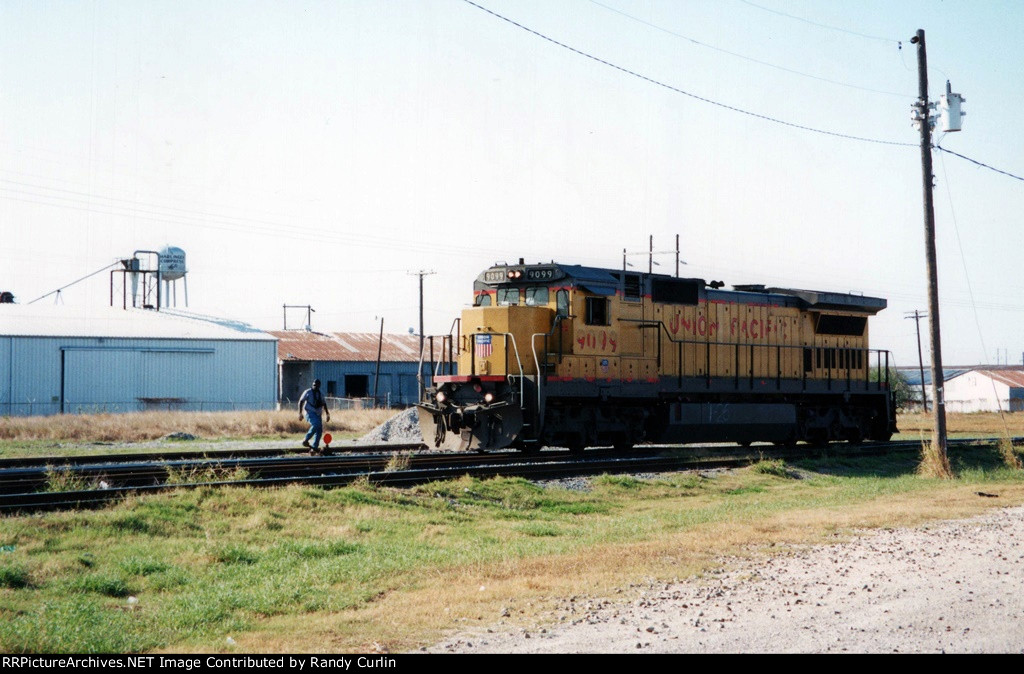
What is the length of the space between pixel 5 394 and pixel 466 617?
120 ft

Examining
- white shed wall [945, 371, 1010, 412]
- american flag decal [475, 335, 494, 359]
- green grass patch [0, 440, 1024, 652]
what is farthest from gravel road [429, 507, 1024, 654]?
white shed wall [945, 371, 1010, 412]

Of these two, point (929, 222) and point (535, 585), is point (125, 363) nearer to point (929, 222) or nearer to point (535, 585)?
point (929, 222)

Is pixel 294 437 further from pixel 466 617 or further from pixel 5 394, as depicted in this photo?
pixel 466 617

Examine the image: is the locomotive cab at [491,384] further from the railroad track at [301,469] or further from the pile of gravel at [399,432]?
the pile of gravel at [399,432]

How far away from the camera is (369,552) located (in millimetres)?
10070

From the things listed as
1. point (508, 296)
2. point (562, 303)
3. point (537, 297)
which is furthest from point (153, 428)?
point (562, 303)

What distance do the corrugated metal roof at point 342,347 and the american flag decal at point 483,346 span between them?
3633cm

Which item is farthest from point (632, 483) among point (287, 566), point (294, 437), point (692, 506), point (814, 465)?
point (294, 437)

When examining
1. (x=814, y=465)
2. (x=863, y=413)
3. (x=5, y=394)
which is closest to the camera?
(x=814, y=465)

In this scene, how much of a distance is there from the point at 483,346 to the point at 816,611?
12553 millimetres

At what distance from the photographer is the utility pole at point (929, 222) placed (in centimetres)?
1862
